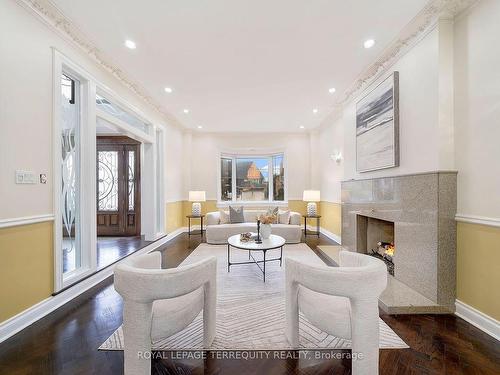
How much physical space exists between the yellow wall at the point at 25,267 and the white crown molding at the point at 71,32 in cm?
207

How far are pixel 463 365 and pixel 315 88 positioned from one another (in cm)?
376

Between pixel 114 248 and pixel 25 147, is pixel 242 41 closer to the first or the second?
pixel 25 147

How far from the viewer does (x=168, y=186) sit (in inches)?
220

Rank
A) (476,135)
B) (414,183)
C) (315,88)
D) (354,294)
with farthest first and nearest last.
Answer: (315,88), (414,183), (476,135), (354,294)

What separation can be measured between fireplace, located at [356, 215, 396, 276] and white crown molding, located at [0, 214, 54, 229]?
4.23 meters

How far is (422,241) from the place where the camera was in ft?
7.88

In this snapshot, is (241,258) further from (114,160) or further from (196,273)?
(114,160)

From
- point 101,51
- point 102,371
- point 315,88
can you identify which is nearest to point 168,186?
point 101,51

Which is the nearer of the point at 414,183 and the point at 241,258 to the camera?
the point at 414,183

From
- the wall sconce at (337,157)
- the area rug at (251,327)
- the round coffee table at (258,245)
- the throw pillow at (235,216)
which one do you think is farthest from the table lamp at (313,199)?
the area rug at (251,327)

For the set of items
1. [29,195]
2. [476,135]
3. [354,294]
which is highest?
[476,135]

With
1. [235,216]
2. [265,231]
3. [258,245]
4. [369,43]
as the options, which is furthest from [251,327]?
[235,216]

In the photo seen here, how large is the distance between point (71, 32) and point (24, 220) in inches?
82.8

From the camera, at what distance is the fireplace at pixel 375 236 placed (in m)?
3.55
